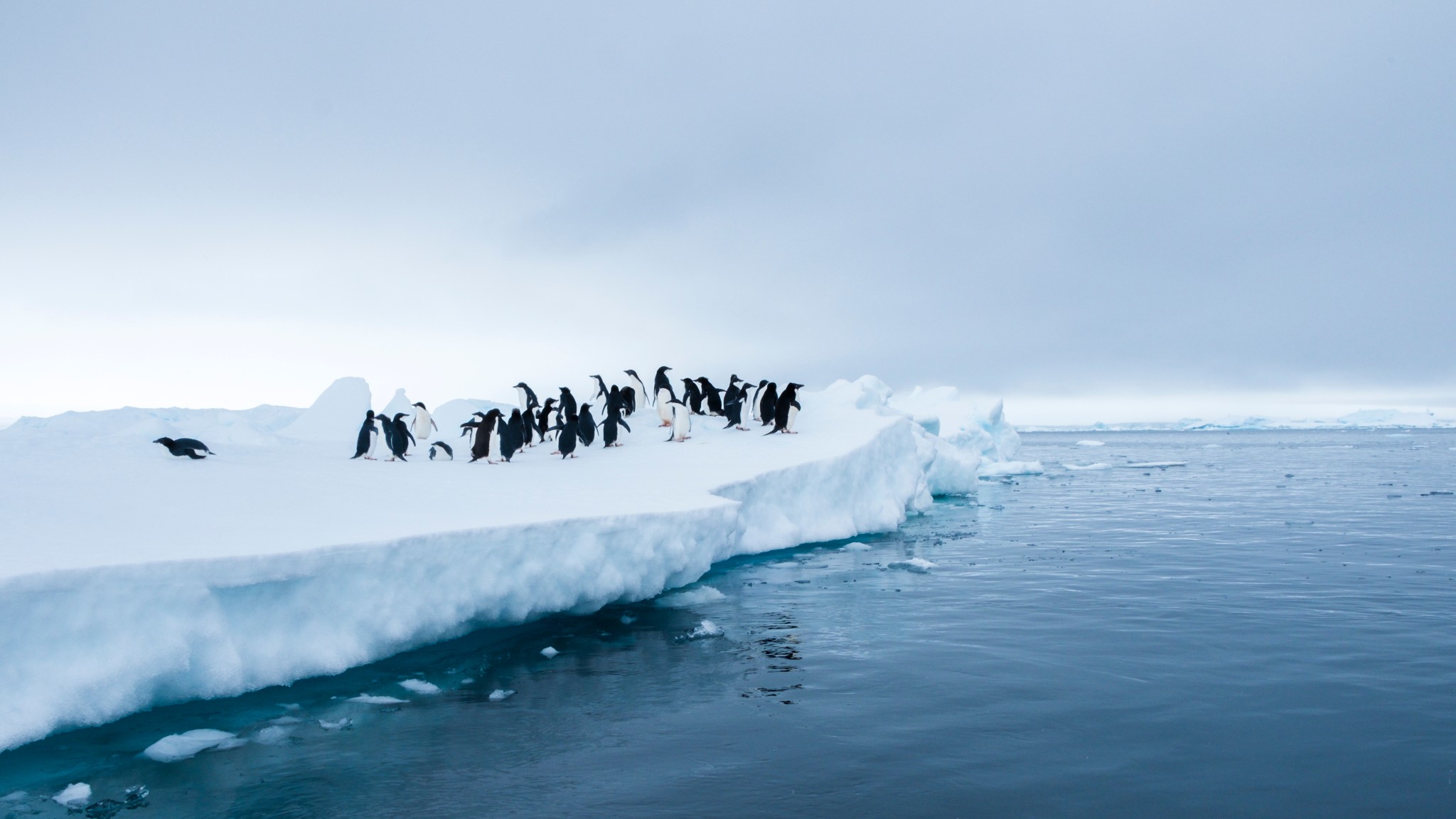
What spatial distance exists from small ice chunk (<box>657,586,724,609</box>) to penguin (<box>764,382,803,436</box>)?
22.3 ft

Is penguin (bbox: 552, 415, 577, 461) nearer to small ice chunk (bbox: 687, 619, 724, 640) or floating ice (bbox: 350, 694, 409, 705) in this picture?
small ice chunk (bbox: 687, 619, 724, 640)

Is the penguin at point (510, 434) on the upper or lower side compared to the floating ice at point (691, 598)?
upper

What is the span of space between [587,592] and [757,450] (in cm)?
692

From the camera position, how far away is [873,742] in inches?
219

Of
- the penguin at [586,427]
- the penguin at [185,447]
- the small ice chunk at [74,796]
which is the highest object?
the penguin at [586,427]

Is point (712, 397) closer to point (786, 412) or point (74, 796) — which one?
point (786, 412)

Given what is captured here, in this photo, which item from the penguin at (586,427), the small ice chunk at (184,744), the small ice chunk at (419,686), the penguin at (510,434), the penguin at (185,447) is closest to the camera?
the small ice chunk at (184,744)

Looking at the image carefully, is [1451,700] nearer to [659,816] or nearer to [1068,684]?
[1068,684]

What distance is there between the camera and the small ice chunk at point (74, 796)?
184 inches

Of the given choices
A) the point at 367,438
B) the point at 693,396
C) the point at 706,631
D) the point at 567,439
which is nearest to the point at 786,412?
the point at 693,396

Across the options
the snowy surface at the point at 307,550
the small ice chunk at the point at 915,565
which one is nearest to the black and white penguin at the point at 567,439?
the snowy surface at the point at 307,550

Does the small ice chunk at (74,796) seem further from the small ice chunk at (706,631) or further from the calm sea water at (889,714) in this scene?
the small ice chunk at (706,631)

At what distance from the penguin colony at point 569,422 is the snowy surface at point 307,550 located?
0.70m

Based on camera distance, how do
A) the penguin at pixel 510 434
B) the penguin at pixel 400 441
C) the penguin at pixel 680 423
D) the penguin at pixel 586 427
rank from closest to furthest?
the penguin at pixel 510 434 → the penguin at pixel 400 441 → the penguin at pixel 586 427 → the penguin at pixel 680 423
